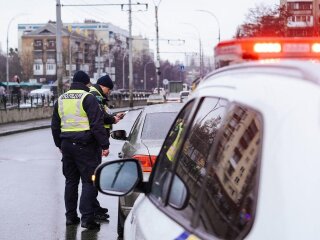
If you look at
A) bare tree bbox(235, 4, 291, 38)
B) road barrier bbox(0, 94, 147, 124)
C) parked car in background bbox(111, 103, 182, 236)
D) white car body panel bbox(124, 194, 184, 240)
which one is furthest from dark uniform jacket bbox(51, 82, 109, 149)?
road barrier bbox(0, 94, 147, 124)

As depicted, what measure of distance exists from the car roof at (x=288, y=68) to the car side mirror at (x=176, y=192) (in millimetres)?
552

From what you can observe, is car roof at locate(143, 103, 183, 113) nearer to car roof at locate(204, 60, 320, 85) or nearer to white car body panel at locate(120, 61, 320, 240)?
car roof at locate(204, 60, 320, 85)

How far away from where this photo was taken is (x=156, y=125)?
8.45m

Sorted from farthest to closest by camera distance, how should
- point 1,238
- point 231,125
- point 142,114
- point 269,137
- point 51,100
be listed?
point 51,100 → point 142,114 → point 1,238 → point 231,125 → point 269,137

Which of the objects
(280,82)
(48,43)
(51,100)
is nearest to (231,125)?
(280,82)

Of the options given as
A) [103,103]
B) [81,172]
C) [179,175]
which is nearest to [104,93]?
[103,103]

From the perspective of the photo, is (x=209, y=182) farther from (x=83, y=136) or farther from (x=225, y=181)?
(x=83, y=136)

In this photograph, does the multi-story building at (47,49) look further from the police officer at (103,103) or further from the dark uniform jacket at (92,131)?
the dark uniform jacket at (92,131)

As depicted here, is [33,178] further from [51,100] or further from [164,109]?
[51,100]

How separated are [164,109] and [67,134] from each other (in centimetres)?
167

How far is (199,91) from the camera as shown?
272cm

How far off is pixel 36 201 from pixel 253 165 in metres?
8.84

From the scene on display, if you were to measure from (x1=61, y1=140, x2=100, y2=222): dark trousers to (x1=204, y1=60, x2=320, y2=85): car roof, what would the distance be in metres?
5.77

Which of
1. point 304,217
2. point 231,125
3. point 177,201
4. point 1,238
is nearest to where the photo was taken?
point 304,217
